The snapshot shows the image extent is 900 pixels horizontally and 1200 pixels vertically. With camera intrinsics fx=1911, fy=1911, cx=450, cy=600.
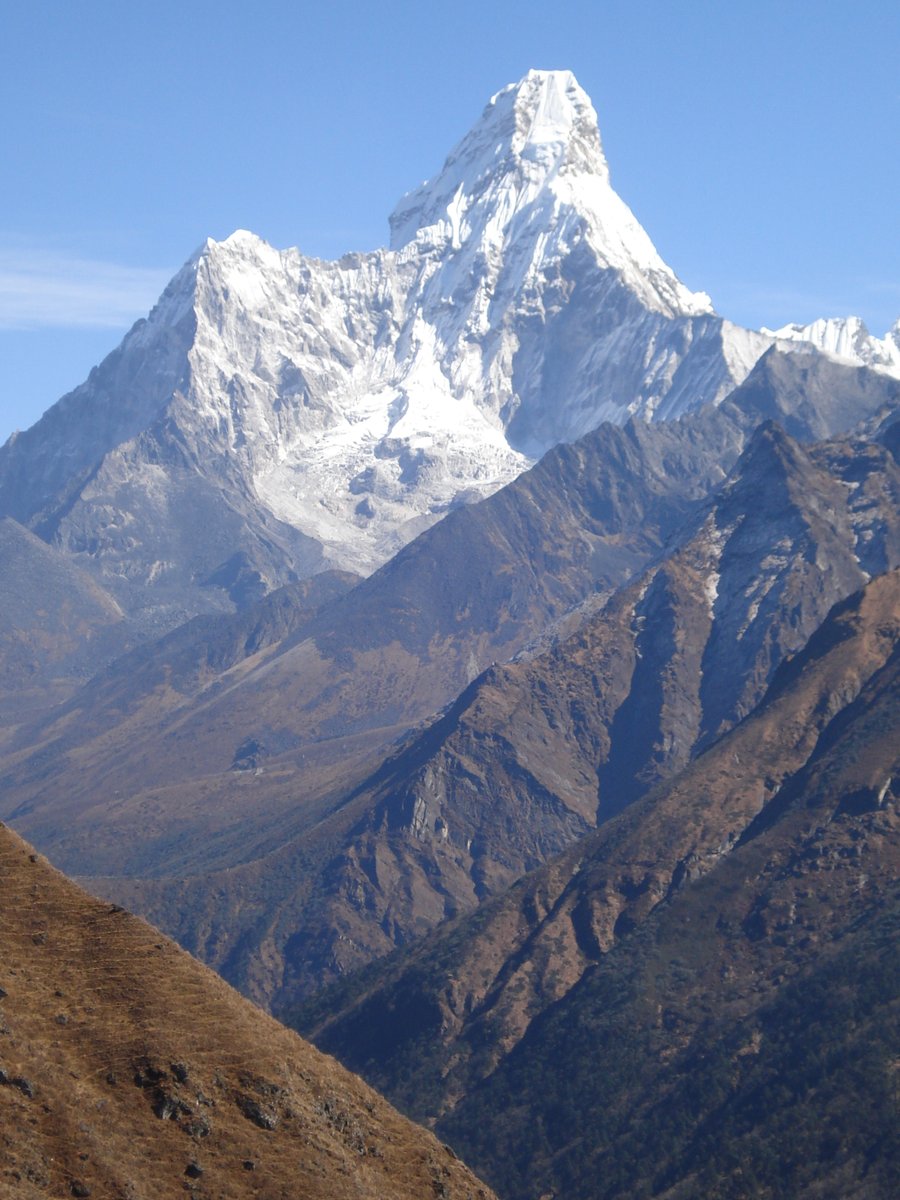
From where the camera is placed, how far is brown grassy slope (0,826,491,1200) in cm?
8806

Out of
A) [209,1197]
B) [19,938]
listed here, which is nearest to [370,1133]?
[209,1197]

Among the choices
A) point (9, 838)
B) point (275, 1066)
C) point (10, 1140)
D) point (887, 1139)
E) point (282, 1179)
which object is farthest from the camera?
point (887, 1139)

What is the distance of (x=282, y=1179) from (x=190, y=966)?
14978mm

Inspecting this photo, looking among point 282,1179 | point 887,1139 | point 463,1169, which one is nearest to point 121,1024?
point 282,1179

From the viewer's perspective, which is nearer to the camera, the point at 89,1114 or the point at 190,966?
the point at 89,1114

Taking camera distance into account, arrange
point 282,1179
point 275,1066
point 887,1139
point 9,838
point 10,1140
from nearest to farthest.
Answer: point 10,1140 < point 282,1179 < point 275,1066 < point 9,838 < point 887,1139

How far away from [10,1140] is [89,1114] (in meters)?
5.38

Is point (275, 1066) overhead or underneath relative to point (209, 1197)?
overhead

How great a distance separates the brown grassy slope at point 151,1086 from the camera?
88.1 meters

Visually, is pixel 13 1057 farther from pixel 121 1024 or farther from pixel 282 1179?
pixel 282 1179

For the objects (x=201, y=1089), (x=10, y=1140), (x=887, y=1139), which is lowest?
(x=10, y=1140)

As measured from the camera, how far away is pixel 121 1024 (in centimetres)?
9625

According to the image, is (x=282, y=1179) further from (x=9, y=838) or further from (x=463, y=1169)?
(x=9, y=838)

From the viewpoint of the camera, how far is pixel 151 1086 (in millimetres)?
93188
